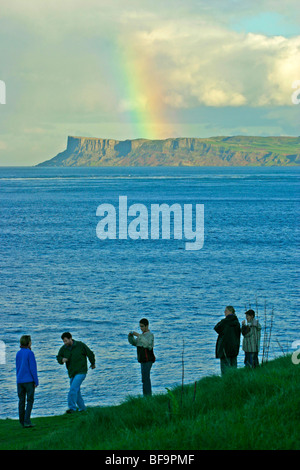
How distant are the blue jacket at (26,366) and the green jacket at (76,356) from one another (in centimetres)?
72

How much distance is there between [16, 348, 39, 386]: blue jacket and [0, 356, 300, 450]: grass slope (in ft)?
3.39

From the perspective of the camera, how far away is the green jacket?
12.8 metres

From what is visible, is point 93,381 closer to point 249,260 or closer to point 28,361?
point 28,361

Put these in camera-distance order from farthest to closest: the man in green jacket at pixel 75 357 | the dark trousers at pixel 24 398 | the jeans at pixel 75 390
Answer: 1. the jeans at pixel 75 390
2. the man in green jacket at pixel 75 357
3. the dark trousers at pixel 24 398

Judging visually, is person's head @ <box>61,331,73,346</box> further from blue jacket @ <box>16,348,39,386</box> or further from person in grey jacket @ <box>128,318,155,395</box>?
person in grey jacket @ <box>128,318,155,395</box>

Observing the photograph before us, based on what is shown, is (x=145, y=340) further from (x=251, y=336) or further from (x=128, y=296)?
(x=128, y=296)

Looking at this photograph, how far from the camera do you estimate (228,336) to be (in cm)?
1360

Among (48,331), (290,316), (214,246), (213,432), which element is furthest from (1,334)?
(214,246)

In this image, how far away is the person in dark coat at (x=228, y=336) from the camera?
44.2ft

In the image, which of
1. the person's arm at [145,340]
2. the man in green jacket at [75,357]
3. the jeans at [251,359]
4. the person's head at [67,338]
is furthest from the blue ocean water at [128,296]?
the person's head at [67,338]

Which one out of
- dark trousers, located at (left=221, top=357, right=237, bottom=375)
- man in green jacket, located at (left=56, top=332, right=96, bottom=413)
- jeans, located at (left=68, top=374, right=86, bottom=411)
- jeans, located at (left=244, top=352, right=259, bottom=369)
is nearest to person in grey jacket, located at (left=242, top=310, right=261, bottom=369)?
jeans, located at (left=244, top=352, right=259, bottom=369)

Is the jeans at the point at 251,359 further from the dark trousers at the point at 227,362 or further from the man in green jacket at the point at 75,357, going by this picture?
the man in green jacket at the point at 75,357

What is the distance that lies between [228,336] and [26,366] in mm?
4367

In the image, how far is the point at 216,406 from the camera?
10.1 meters
